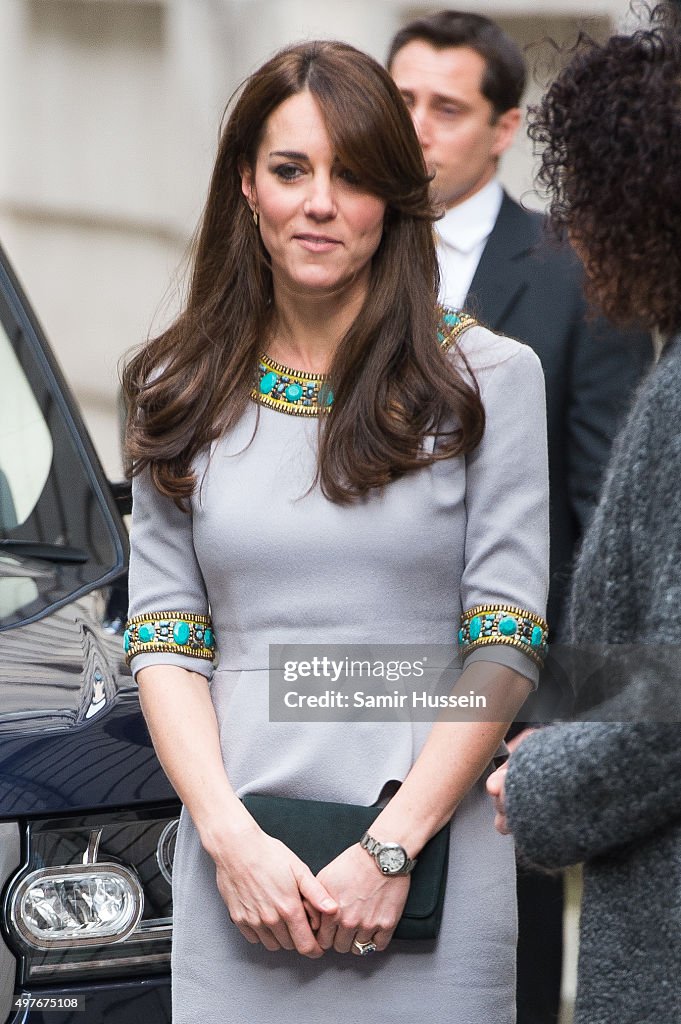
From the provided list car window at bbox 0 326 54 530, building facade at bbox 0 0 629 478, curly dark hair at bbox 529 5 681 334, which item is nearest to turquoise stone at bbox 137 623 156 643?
curly dark hair at bbox 529 5 681 334

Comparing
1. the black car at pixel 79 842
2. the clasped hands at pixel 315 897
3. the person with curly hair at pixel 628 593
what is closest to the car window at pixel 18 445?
the black car at pixel 79 842

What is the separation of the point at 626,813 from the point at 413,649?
0.57 m

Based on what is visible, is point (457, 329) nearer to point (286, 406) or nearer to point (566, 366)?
point (286, 406)

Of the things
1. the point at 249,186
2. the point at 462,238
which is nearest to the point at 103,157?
the point at 462,238

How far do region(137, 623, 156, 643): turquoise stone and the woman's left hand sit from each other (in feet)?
1.37

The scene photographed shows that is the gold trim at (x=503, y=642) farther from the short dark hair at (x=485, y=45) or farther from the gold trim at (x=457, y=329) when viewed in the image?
the short dark hair at (x=485, y=45)

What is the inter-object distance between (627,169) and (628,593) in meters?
0.45

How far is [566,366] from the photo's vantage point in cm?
354

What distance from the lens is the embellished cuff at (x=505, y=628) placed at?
7.57ft

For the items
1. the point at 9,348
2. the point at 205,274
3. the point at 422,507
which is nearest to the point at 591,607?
the point at 422,507

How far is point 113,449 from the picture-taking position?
32.6ft

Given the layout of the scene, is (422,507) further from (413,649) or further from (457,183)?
(457,183)

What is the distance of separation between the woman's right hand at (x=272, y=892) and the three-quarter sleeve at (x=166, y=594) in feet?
0.94

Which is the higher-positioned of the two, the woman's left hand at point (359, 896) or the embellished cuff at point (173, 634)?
the embellished cuff at point (173, 634)
